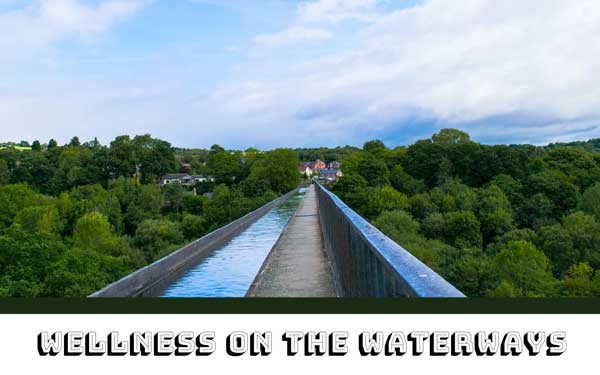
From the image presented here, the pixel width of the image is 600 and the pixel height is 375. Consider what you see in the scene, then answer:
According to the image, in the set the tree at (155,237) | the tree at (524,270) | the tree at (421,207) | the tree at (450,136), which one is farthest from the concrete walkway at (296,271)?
the tree at (450,136)

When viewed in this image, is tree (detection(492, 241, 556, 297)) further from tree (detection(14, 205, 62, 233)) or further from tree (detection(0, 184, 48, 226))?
tree (detection(0, 184, 48, 226))

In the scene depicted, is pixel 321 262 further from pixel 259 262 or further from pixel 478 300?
pixel 478 300

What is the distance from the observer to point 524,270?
52062 mm

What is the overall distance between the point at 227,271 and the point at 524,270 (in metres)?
48.4

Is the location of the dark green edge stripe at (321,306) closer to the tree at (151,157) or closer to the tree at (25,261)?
the tree at (25,261)

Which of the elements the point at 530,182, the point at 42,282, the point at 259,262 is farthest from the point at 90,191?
the point at 259,262

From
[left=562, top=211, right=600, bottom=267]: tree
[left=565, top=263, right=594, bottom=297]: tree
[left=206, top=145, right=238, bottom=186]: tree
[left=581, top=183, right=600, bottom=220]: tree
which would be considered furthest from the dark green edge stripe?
[left=206, top=145, right=238, bottom=186]: tree

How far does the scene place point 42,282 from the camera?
34.1m

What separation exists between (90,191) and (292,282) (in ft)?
294

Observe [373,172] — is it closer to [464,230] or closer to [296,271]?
[464,230]

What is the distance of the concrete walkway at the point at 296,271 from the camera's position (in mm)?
7762

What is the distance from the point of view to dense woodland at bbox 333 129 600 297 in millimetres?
53406

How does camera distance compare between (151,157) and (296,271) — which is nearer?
(296,271)

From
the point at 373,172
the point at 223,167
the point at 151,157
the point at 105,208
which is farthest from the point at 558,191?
the point at 151,157
